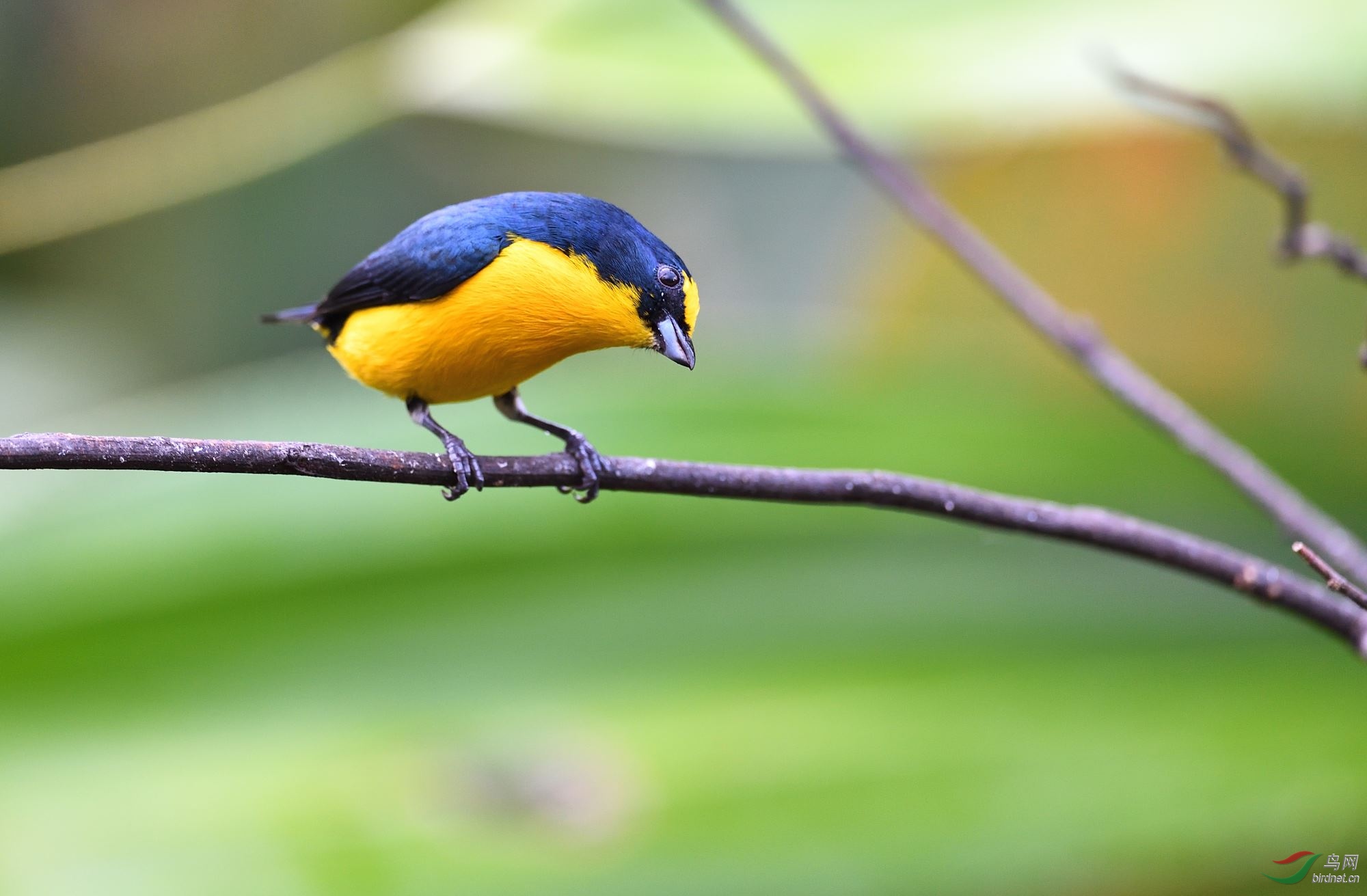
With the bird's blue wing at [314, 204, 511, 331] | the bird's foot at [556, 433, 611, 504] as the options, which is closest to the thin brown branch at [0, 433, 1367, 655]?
the bird's foot at [556, 433, 611, 504]

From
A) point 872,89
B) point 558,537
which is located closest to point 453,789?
point 558,537

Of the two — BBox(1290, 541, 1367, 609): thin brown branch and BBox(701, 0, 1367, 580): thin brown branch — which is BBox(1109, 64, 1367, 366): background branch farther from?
BBox(1290, 541, 1367, 609): thin brown branch

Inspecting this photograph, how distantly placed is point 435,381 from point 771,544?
2.45 feet

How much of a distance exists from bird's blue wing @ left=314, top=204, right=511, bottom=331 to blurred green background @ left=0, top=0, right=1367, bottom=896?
1.88 ft

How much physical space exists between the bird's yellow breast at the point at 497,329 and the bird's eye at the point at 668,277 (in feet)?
0.08

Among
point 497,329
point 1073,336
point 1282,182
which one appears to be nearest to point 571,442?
point 497,329

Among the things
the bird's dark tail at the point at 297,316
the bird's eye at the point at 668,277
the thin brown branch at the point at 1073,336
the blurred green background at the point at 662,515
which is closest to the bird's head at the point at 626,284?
the bird's eye at the point at 668,277

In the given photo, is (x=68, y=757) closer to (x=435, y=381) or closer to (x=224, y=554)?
(x=224, y=554)

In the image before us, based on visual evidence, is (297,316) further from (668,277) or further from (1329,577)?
(1329,577)

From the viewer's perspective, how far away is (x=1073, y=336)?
95cm

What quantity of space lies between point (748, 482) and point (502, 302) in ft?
0.62

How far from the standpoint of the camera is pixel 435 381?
2.43 feet

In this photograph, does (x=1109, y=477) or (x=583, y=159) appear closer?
(x=1109, y=477)

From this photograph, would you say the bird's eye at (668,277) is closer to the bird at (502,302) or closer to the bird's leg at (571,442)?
the bird at (502,302)
